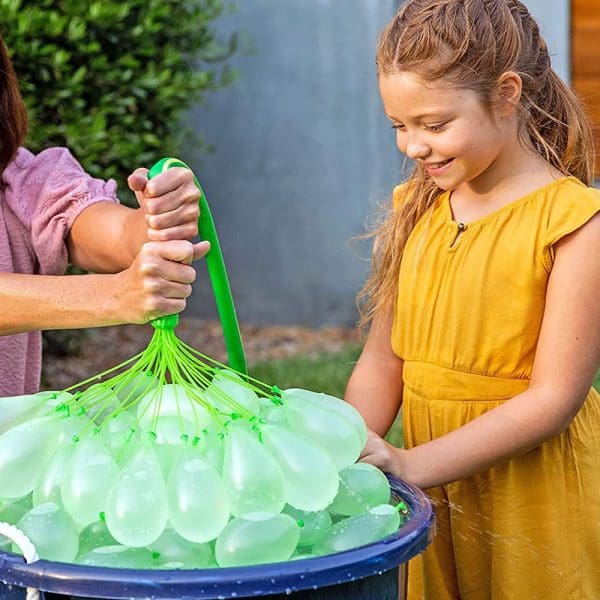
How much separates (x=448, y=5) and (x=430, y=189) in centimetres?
42

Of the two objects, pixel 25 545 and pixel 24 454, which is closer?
pixel 25 545

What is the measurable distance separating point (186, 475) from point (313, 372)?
3968mm

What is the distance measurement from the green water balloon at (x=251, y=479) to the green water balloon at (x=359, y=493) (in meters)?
0.16

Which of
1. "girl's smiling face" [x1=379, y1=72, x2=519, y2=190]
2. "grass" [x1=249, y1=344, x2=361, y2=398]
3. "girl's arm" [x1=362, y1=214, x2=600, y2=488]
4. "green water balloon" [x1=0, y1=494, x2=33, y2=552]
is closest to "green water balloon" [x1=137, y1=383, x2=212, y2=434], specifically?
"green water balloon" [x1=0, y1=494, x2=33, y2=552]

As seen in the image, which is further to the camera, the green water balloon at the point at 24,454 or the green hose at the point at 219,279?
the green hose at the point at 219,279

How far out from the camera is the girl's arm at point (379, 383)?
2.44 meters

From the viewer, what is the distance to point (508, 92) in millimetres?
2145

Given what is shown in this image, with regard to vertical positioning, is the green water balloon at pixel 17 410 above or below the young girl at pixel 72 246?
below

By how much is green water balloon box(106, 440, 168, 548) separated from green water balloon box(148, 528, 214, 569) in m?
0.02

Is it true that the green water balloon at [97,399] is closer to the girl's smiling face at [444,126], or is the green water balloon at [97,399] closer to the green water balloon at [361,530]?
the green water balloon at [361,530]

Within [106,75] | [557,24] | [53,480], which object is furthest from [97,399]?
[557,24]

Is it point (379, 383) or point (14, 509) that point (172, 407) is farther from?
point (379, 383)

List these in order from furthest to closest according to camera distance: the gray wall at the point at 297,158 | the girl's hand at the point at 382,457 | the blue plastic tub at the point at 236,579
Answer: the gray wall at the point at 297,158 < the girl's hand at the point at 382,457 < the blue plastic tub at the point at 236,579

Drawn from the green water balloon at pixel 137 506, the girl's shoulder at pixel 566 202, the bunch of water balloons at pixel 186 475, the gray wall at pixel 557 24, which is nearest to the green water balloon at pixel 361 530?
the bunch of water balloons at pixel 186 475
